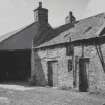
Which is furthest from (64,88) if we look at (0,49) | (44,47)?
(0,49)

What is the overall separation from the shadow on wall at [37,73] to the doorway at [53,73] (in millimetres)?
806

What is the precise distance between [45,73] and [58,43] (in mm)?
4005

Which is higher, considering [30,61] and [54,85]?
[30,61]

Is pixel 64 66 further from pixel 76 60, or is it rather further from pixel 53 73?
pixel 53 73

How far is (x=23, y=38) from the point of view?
25.1m

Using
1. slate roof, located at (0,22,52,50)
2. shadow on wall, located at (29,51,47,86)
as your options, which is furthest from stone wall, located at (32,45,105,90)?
slate roof, located at (0,22,52,50)

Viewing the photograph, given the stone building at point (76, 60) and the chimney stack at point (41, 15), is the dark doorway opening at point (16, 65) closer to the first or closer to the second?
the stone building at point (76, 60)

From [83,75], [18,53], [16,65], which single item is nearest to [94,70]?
[83,75]

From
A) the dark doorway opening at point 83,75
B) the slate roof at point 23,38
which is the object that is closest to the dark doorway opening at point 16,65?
the slate roof at point 23,38

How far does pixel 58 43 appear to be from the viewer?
1873cm

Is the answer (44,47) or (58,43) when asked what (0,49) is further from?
(58,43)

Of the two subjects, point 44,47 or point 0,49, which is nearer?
point 44,47

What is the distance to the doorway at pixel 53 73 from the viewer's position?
19625 mm

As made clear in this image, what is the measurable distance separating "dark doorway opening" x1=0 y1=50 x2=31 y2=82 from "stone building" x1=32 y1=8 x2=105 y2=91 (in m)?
2.64
